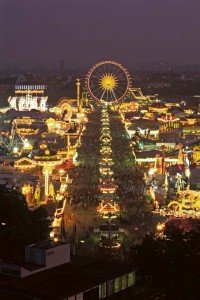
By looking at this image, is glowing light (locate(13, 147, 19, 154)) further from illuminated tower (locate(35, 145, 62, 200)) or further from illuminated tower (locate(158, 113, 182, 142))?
illuminated tower (locate(158, 113, 182, 142))

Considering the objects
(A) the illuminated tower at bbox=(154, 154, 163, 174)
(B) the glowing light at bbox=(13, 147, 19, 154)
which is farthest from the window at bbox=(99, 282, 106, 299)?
(B) the glowing light at bbox=(13, 147, 19, 154)

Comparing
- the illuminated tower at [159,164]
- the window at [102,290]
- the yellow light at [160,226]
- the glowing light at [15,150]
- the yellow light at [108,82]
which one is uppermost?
the yellow light at [108,82]

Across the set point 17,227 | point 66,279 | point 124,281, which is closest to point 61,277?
point 66,279

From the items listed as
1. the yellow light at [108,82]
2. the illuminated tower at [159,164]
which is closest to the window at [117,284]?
the illuminated tower at [159,164]

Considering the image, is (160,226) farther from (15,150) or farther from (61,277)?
(15,150)

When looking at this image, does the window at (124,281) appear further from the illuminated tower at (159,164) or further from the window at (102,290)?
the illuminated tower at (159,164)

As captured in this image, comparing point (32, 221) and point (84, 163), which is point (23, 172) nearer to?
point (84, 163)

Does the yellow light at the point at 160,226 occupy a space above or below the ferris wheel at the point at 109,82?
below

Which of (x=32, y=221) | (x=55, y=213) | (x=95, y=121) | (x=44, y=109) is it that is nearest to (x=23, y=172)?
(x=55, y=213)
